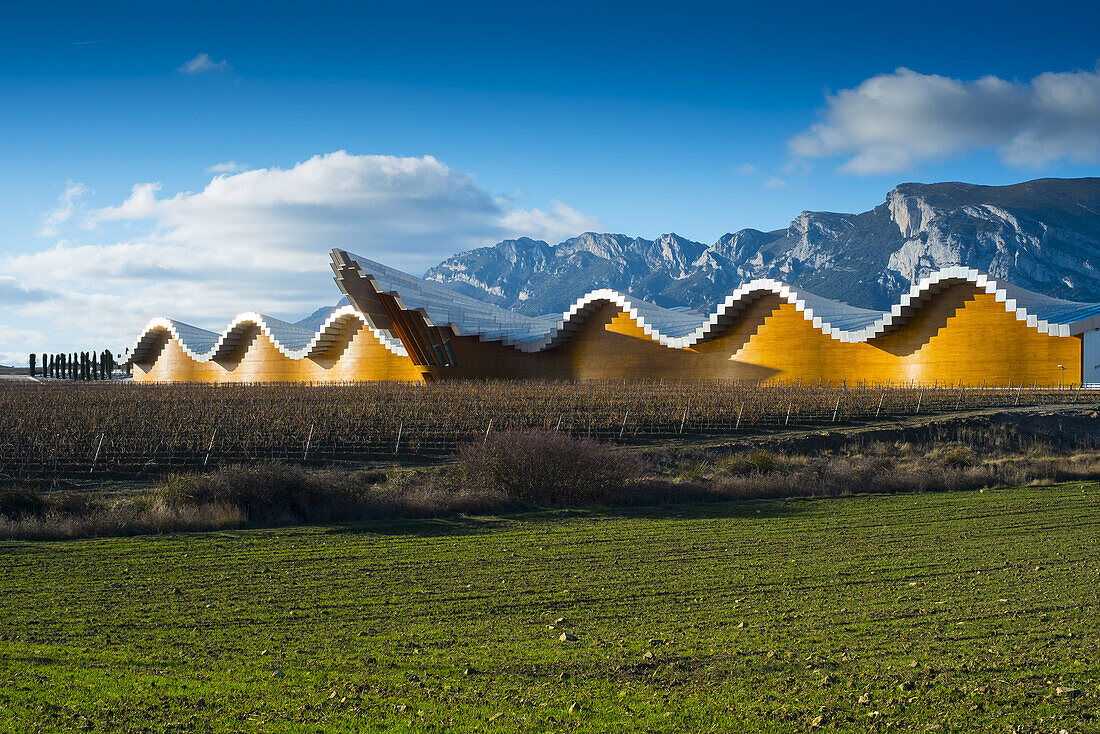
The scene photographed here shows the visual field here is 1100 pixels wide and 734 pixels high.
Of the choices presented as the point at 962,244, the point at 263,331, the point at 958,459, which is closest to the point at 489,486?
the point at 958,459

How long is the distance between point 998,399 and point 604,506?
64.5 feet

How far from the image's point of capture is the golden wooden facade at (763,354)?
34219 millimetres

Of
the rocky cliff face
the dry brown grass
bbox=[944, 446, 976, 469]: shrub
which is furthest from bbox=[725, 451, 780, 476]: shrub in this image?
the rocky cliff face

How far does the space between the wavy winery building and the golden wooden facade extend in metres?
0.05

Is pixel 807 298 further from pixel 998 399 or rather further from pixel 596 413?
pixel 596 413

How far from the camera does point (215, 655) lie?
701 centimetres

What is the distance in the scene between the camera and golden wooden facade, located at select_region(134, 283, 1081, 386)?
3422cm

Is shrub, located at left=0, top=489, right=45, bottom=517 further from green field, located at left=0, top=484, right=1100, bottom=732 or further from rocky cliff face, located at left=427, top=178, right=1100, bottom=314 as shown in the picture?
A: rocky cliff face, located at left=427, top=178, right=1100, bottom=314

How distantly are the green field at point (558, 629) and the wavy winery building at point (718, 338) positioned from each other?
75.8ft

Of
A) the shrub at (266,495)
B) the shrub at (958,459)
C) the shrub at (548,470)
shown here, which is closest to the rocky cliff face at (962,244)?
the shrub at (958,459)

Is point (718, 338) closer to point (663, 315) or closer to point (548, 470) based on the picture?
point (663, 315)

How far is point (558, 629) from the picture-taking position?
25.9 feet

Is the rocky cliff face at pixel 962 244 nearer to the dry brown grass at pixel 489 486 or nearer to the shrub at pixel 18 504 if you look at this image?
the dry brown grass at pixel 489 486

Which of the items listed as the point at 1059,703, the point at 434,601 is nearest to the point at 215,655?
the point at 434,601
